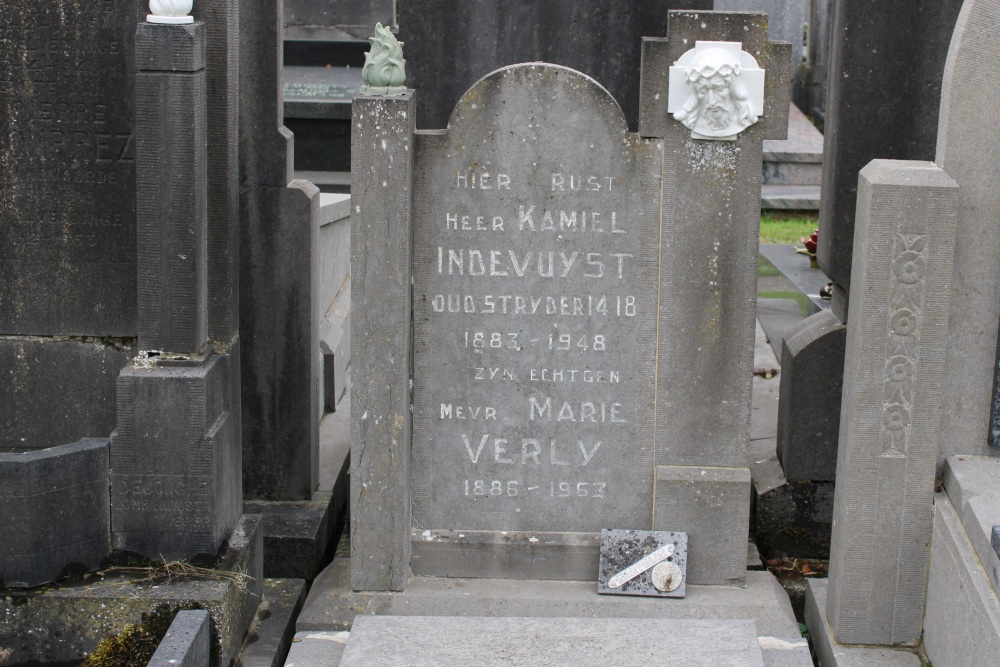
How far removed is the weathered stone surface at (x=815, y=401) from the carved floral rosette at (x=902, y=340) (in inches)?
47.0

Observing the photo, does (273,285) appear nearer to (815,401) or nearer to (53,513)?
(53,513)

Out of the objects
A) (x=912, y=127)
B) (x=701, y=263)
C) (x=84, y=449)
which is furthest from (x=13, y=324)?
(x=912, y=127)

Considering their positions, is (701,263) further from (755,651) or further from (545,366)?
(755,651)

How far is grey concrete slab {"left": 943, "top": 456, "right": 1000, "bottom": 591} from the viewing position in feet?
12.7

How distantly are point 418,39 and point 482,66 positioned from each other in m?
0.29

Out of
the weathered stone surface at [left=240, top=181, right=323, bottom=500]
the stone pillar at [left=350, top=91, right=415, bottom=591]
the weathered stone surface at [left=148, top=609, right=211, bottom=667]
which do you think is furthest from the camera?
the weathered stone surface at [left=240, top=181, right=323, bottom=500]

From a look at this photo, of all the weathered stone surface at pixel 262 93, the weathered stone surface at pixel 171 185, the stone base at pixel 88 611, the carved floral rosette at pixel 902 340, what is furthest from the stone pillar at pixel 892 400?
the weathered stone surface at pixel 262 93

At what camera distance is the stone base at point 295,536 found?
5352 mm

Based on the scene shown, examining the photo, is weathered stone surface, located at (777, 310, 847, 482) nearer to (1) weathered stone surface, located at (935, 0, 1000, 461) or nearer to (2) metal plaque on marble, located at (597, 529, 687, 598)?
(2) metal plaque on marble, located at (597, 529, 687, 598)

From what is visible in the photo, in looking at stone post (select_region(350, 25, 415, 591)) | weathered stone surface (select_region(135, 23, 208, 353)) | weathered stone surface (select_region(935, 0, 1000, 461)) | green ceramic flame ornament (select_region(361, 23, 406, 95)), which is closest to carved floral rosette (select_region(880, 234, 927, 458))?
weathered stone surface (select_region(935, 0, 1000, 461))

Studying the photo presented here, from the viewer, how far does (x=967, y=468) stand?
427cm

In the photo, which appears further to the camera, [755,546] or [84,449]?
[755,546]

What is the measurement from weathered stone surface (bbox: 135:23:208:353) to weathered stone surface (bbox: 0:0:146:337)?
18 cm

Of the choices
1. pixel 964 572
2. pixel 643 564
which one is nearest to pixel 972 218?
pixel 964 572
